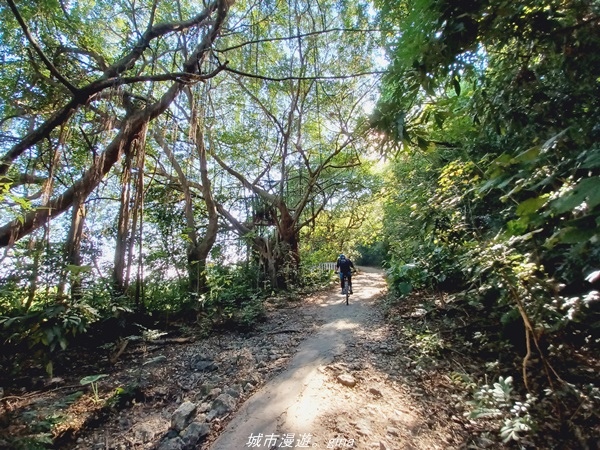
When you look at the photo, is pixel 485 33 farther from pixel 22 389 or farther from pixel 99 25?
pixel 99 25

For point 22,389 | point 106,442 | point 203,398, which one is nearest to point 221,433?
point 203,398

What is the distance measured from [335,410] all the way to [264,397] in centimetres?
68

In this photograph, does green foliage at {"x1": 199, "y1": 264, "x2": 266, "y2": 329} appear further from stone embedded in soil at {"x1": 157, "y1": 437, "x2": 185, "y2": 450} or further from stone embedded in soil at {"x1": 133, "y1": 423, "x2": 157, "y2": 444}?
stone embedded in soil at {"x1": 157, "y1": 437, "x2": 185, "y2": 450}

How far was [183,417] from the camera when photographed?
237 centimetres

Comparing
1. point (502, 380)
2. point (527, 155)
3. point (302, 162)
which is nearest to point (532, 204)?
point (527, 155)

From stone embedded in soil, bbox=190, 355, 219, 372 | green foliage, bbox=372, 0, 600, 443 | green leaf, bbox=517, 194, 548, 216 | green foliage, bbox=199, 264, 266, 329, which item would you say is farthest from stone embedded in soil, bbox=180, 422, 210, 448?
green foliage, bbox=199, 264, 266, 329

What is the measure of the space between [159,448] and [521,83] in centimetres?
373

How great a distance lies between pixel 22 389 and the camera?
308 centimetres

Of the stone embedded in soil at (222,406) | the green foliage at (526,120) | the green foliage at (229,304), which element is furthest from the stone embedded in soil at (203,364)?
the green foliage at (526,120)

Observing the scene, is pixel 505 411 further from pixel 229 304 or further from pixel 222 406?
pixel 229 304

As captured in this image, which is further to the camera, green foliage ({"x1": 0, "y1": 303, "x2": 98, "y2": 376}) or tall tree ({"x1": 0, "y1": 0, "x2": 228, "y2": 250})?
tall tree ({"x1": 0, "y1": 0, "x2": 228, "y2": 250})

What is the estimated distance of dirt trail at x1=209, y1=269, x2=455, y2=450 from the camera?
195 cm

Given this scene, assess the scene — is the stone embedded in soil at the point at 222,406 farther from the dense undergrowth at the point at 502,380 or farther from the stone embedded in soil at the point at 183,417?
the dense undergrowth at the point at 502,380

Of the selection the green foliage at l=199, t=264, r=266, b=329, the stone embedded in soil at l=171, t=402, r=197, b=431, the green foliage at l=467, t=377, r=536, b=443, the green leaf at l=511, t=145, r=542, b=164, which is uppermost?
the green leaf at l=511, t=145, r=542, b=164
